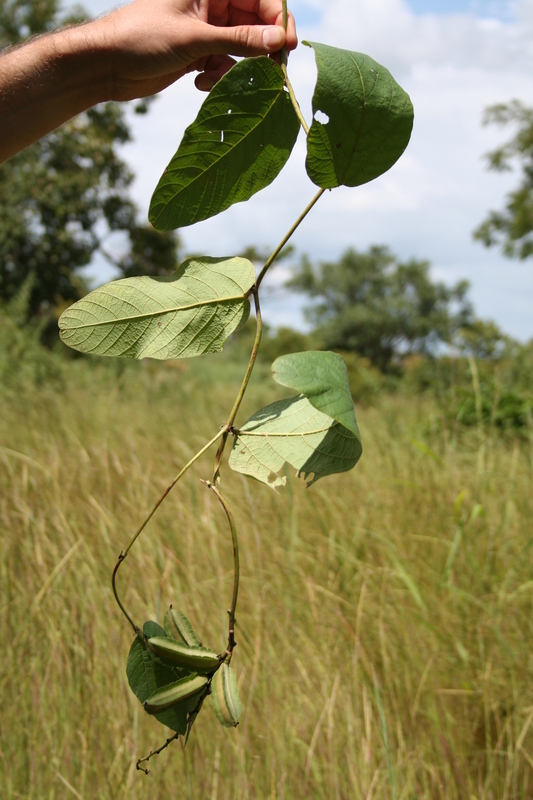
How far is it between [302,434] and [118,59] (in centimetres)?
44

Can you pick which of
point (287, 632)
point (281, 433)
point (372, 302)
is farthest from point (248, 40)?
point (372, 302)

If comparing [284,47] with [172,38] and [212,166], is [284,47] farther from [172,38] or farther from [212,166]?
[172,38]

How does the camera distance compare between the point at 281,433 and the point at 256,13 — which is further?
the point at 256,13

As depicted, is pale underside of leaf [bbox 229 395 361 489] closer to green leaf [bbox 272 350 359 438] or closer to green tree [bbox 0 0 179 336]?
green leaf [bbox 272 350 359 438]

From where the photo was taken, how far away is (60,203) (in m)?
7.60

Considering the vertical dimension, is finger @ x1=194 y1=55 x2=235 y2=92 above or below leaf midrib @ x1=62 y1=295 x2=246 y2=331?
above

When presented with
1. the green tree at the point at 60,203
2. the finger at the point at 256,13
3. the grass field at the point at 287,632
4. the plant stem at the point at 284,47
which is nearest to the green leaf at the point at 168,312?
the plant stem at the point at 284,47

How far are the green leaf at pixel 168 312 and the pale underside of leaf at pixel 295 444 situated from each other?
0.05 m

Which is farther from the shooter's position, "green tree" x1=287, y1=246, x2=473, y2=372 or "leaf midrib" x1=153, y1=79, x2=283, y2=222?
"green tree" x1=287, y1=246, x2=473, y2=372

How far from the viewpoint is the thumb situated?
402mm

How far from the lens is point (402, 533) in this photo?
5.62ft

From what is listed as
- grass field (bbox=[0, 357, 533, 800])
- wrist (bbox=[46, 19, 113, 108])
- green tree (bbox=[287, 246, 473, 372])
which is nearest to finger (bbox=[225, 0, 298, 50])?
wrist (bbox=[46, 19, 113, 108])

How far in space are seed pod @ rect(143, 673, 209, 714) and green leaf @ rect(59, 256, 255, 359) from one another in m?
0.17

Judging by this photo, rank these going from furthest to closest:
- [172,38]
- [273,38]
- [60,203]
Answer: [60,203]
[172,38]
[273,38]
